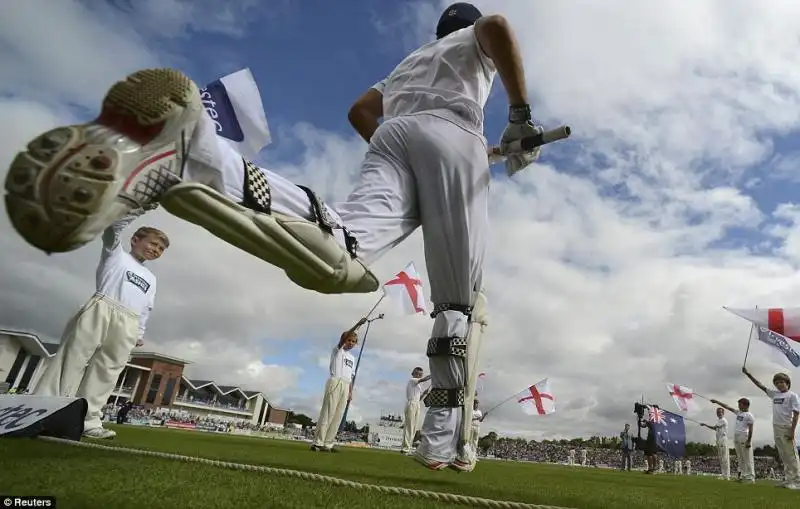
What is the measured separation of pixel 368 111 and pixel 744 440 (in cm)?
1509

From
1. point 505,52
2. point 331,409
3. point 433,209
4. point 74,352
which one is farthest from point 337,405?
point 505,52

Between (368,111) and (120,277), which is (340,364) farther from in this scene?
(368,111)

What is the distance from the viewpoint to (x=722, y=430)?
1733 centimetres

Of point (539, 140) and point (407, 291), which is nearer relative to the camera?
point (539, 140)

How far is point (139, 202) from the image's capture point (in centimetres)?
128

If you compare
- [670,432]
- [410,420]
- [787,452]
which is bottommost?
[410,420]

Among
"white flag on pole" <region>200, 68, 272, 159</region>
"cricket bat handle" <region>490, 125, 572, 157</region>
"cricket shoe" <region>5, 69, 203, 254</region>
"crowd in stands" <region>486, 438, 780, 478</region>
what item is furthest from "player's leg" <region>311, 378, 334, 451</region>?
"crowd in stands" <region>486, 438, 780, 478</region>

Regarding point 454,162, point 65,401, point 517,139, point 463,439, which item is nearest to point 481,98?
point 517,139

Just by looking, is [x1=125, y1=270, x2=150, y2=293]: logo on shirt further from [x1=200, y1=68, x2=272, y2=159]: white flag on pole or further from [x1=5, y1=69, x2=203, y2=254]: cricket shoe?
[x1=5, y1=69, x2=203, y2=254]: cricket shoe

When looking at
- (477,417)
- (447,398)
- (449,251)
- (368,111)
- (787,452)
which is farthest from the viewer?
(477,417)

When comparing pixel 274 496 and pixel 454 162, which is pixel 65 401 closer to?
pixel 274 496

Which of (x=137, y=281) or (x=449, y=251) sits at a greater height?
(x=137, y=281)

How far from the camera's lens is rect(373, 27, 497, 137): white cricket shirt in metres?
2.31

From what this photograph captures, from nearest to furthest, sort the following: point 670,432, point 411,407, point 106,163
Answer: point 106,163
point 411,407
point 670,432
